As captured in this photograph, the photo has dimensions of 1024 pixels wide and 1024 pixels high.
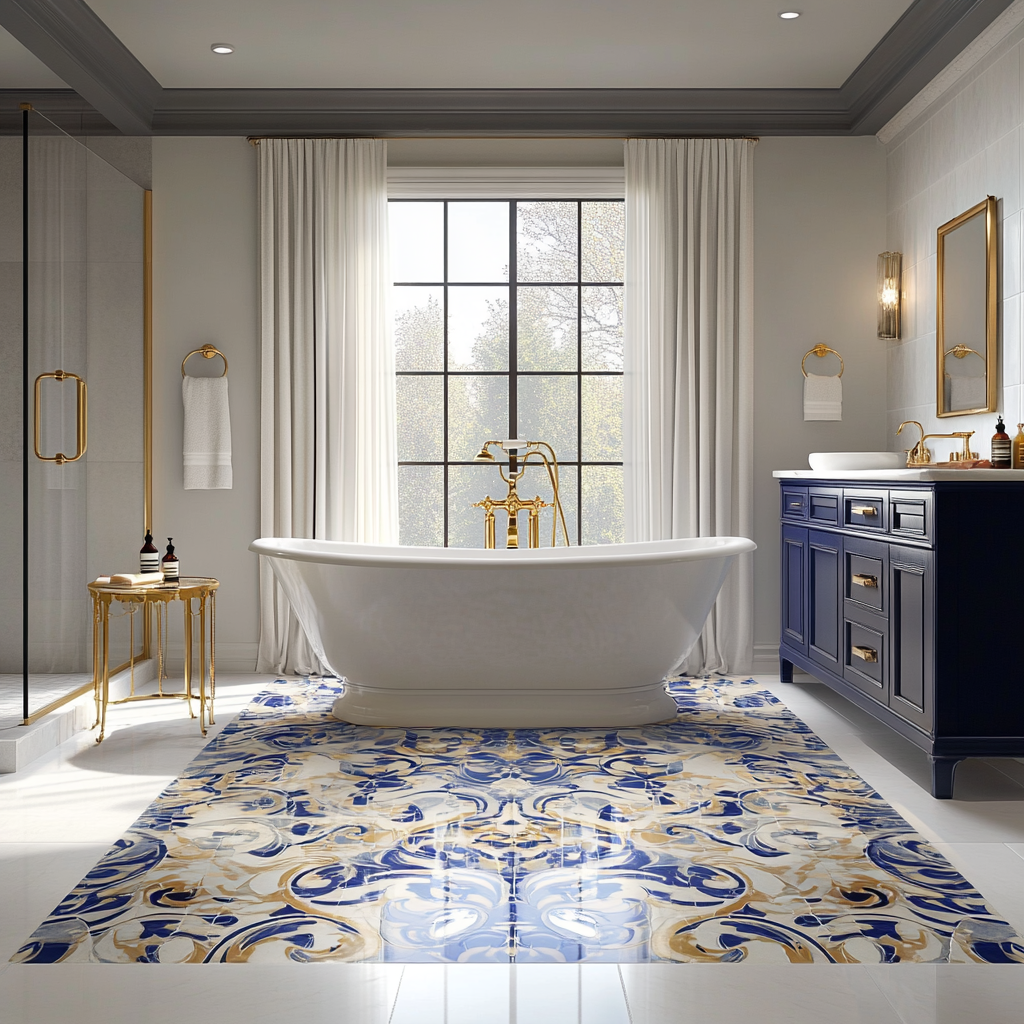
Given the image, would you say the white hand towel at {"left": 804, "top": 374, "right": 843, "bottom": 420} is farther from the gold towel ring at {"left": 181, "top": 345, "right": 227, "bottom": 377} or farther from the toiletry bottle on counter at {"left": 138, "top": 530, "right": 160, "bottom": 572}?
the toiletry bottle on counter at {"left": 138, "top": 530, "right": 160, "bottom": 572}

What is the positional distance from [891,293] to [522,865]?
10.8ft

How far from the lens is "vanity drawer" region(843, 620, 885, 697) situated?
321 centimetres

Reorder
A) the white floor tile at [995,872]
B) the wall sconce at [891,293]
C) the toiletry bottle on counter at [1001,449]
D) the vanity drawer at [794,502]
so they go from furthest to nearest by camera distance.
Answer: the wall sconce at [891,293] → the vanity drawer at [794,502] → the toiletry bottle on counter at [1001,449] → the white floor tile at [995,872]

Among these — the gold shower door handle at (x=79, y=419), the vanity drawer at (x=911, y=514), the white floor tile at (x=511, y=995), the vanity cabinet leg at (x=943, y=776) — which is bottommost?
the white floor tile at (x=511, y=995)

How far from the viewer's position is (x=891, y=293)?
4422 millimetres

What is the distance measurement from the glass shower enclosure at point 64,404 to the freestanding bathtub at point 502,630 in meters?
0.83

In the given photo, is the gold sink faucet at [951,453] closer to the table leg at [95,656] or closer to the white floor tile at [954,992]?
the white floor tile at [954,992]

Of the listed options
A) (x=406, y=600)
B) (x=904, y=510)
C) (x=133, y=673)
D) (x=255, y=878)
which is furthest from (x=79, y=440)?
(x=904, y=510)

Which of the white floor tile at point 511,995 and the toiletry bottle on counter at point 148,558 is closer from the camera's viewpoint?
the white floor tile at point 511,995

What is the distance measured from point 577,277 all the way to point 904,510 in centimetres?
245

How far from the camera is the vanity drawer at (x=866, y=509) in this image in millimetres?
3166

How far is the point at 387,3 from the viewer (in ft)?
11.4

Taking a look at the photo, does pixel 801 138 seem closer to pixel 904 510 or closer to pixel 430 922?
pixel 904 510

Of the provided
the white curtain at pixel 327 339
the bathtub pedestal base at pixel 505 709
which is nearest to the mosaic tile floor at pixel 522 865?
the bathtub pedestal base at pixel 505 709
